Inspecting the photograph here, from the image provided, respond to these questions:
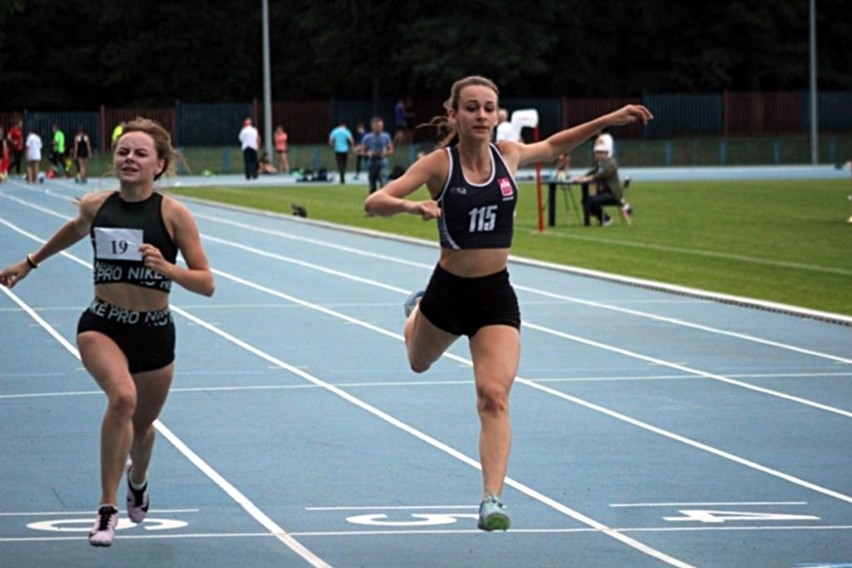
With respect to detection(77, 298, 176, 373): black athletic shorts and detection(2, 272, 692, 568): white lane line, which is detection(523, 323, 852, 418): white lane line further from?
detection(77, 298, 176, 373): black athletic shorts

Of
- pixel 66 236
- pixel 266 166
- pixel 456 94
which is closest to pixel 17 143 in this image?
A: pixel 266 166

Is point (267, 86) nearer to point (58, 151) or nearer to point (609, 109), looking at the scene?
point (58, 151)

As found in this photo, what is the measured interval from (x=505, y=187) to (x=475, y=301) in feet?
1.74

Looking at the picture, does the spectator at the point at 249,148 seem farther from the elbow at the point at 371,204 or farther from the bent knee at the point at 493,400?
the bent knee at the point at 493,400

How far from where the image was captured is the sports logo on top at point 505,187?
8852mm

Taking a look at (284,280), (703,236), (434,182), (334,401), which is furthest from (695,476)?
(703,236)

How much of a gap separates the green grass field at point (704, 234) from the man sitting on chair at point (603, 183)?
1.20ft

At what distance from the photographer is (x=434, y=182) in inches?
348

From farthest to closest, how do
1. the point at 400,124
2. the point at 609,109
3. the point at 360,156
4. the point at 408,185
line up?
1. the point at 609,109
2. the point at 400,124
3. the point at 360,156
4. the point at 408,185

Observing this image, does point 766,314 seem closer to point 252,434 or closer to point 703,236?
point 252,434

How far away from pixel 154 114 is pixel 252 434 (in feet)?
186

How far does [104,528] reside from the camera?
807 centimetres

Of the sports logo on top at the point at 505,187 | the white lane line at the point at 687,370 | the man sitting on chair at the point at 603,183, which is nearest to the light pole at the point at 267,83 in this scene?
the man sitting on chair at the point at 603,183

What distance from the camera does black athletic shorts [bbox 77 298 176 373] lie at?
836 centimetres
